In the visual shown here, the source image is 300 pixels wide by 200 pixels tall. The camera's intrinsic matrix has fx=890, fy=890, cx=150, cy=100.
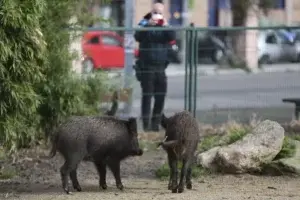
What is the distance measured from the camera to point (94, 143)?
9836 mm

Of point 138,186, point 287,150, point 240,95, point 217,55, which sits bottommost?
point 138,186

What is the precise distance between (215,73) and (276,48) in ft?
4.14

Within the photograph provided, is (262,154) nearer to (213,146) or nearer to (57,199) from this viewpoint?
(213,146)

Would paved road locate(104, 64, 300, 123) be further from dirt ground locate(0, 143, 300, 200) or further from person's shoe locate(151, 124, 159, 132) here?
dirt ground locate(0, 143, 300, 200)

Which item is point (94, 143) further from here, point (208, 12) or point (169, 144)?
point (208, 12)

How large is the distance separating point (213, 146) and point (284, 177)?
152 centimetres

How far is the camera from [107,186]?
10398mm

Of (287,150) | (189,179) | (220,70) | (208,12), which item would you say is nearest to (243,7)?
(208,12)

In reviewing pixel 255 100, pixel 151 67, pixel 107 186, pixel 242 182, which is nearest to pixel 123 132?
pixel 107 186

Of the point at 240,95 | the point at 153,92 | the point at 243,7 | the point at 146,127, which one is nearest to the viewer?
the point at 153,92

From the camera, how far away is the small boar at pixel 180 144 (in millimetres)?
9734

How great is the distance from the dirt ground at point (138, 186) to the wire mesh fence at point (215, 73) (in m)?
2.41

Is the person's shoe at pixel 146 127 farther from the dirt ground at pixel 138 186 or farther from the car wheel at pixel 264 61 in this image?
the dirt ground at pixel 138 186

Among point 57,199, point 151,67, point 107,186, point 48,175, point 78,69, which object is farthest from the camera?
point 151,67
